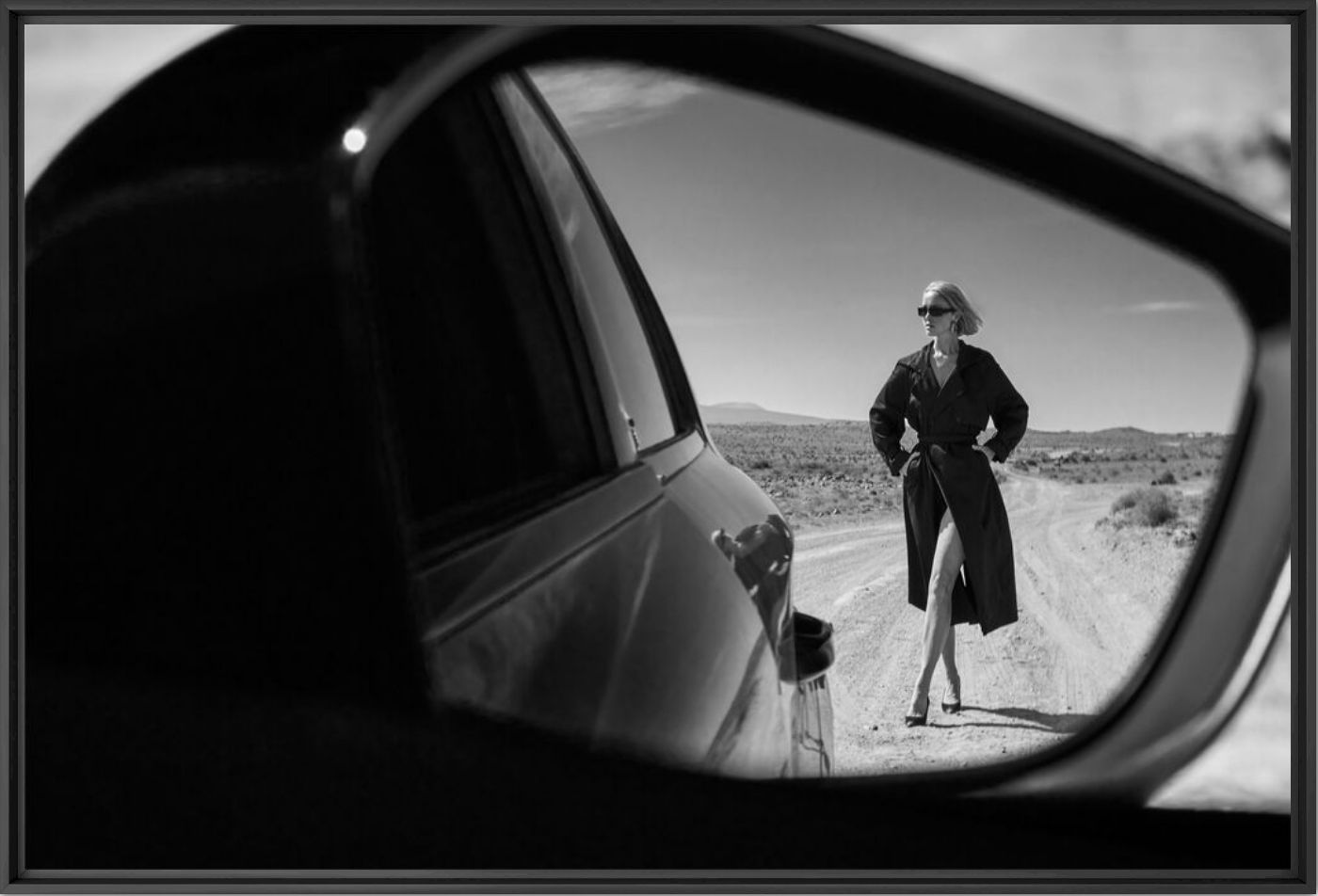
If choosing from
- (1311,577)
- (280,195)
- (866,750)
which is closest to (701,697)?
(280,195)

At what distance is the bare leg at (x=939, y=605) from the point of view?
2871mm

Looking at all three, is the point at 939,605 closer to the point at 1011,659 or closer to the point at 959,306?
the point at 1011,659

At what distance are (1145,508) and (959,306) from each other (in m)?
3.99

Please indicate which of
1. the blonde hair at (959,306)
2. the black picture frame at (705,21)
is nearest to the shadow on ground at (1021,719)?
the black picture frame at (705,21)

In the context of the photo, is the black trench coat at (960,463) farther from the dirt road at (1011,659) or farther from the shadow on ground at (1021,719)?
the shadow on ground at (1021,719)

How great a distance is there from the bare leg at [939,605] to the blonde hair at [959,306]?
0.47 metres

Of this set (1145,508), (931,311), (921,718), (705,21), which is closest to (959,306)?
(931,311)

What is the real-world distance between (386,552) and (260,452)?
1.11 ft

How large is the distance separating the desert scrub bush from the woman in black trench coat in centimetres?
201

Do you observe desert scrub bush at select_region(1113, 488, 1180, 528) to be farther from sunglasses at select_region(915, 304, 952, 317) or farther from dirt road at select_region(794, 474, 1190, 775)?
sunglasses at select_region(915, 304, 952, 317)

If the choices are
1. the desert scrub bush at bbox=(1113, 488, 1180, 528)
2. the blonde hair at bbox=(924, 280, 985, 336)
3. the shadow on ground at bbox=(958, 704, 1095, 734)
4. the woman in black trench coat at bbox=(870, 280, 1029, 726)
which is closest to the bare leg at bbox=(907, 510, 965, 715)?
the woman in black trench coat at bbox=(870, 280, 1029, 726)

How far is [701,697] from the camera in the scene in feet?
5.34

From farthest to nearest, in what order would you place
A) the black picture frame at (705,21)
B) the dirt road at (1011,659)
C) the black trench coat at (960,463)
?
the dirt road at (1011,659) → the black trench coat at (960,463) → the black picture frame at (705,21)

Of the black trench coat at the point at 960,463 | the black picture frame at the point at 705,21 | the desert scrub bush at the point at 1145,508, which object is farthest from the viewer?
the desert scrub bush at the point at 1145,508
